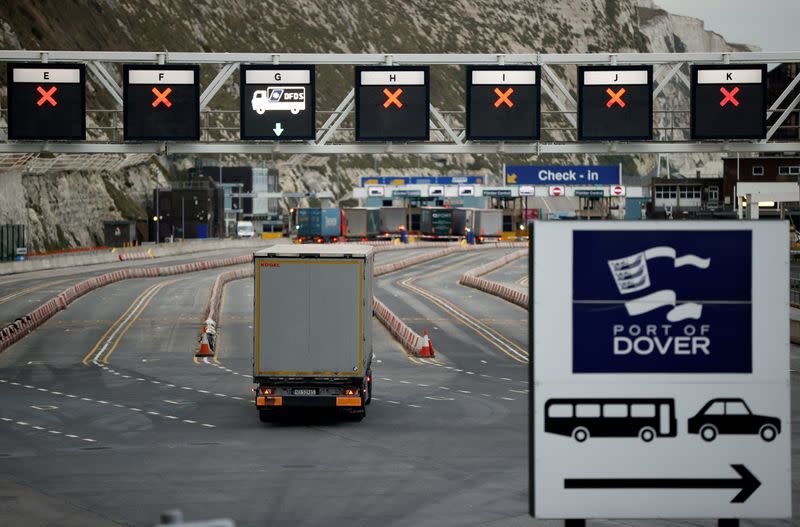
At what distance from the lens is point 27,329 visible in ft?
179

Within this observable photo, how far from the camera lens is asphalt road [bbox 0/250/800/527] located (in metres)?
21.1

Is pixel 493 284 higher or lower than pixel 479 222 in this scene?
lower

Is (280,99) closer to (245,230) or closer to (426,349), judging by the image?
(426,349)

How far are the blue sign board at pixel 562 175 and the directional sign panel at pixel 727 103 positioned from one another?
12283cm

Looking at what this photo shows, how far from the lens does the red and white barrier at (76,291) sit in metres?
51.7

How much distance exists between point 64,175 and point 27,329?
83521 mm

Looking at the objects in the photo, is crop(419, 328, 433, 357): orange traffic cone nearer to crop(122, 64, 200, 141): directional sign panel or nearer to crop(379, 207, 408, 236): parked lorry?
crop(122, 64, 200, 141): directional sign panel

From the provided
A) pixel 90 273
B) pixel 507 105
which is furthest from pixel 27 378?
pixel 90 273

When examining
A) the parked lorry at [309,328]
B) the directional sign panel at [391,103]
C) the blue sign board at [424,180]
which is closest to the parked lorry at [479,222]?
the blue sign board at [424,180]

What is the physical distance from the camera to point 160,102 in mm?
42500

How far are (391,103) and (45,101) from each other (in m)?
10.9

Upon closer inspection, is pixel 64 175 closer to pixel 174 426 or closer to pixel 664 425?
pixel 174 426

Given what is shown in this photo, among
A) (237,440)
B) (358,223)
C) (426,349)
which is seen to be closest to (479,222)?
(358,223)

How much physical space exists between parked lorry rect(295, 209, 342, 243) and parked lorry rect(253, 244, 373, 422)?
107 metres
